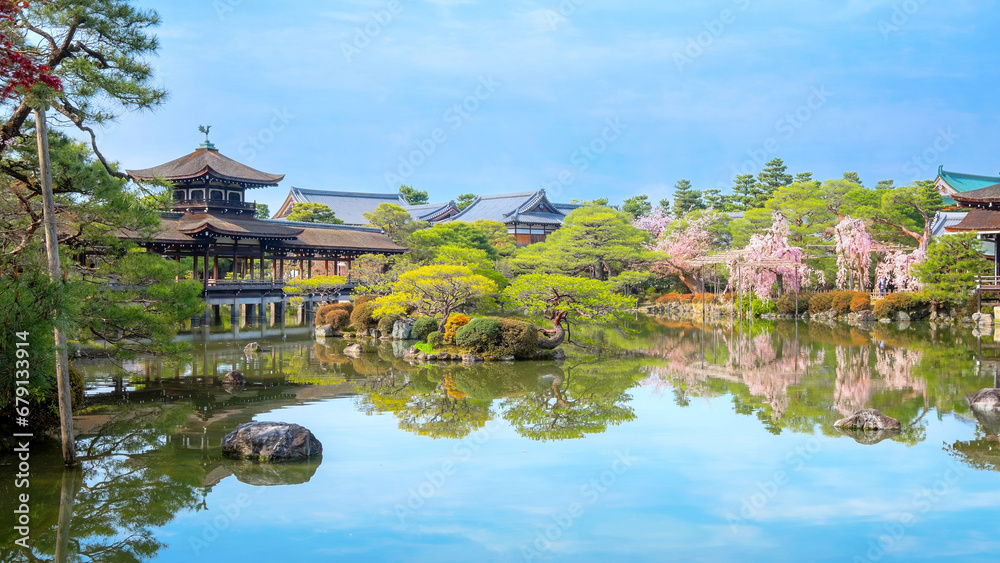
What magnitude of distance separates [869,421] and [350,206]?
45.5 meters

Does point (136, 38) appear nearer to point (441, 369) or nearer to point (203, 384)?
point (203, 384)

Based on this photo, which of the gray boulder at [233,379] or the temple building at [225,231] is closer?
the gray boulder at [233,379]

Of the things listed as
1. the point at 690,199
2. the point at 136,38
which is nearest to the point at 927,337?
the point at 136,38

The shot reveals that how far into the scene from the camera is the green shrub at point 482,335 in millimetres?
18016

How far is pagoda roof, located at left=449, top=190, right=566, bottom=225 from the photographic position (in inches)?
1858

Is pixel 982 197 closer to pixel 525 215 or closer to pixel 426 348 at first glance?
pixel 426 348

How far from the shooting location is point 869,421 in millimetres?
10430

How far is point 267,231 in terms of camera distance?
99.1 ft

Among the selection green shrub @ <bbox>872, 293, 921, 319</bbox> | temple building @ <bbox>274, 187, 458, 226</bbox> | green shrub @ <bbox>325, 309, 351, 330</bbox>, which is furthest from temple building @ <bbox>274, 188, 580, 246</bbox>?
green shrub @ <bbox>325, 309, 351, 330</bbox>

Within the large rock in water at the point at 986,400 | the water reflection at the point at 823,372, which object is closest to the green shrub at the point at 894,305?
the water reflection at the point at 823,372

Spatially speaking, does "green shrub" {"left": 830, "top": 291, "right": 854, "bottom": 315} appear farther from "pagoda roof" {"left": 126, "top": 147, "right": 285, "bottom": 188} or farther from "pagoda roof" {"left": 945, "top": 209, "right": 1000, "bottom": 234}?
"pagoda roof" {"left": 126, "top": 147, "right": 285, "bottom": 188}

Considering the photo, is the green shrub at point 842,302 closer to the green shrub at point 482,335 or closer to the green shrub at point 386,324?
the green shrub at point 386,324

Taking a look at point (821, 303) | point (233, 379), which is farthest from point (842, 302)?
point (233, 379)

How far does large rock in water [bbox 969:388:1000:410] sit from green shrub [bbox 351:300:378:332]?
54.7 feet
